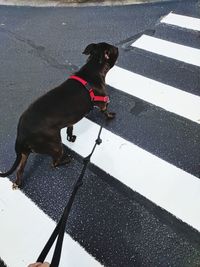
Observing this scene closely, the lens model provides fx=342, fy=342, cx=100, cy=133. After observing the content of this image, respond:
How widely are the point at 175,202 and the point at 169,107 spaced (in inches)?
61.7

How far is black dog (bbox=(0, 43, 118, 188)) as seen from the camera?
3.38 metres

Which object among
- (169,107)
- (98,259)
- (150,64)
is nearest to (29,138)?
(98,259)

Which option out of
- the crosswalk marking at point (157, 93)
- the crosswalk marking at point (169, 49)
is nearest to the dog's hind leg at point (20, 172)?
the crosswalk marking at point (157, 93)

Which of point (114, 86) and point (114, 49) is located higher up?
point (114, 49)

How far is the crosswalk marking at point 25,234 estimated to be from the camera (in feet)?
10.1

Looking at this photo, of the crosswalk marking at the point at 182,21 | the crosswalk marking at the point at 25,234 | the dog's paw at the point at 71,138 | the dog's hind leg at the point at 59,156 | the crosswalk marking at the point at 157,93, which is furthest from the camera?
the crosswalk marking at the point at 182,21

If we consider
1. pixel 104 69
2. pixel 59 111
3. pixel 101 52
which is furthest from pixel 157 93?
pixel 59 111

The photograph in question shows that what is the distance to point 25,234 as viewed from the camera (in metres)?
3.31

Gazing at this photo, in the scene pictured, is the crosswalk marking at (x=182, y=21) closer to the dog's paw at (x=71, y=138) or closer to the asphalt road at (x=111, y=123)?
the asphalt road at (x=111, y=123)

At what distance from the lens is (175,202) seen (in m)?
3.40

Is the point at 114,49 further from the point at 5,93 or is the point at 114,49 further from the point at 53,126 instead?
the point at 5,93

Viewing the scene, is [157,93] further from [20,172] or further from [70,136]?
[20,172]

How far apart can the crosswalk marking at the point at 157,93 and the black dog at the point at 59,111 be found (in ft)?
2.82

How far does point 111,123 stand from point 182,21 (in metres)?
3.18
